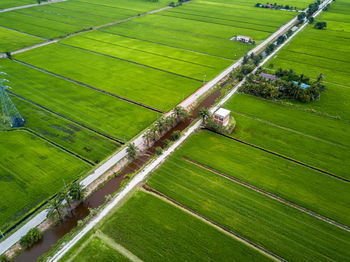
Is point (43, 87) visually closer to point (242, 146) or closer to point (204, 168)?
point (204, 168)

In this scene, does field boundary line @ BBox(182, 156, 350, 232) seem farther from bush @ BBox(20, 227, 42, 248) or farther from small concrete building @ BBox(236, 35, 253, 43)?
small concrete building @ BBox(236, 35, 253, 43)

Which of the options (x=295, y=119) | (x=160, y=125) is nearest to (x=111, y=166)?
(x=160, y=125)

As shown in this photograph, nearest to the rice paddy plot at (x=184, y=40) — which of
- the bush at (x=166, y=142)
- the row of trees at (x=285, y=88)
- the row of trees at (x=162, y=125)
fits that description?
the row of trees at (x=285, y=88)

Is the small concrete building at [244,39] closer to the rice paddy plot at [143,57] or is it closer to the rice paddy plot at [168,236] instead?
the rice paddy plot at [143,57]

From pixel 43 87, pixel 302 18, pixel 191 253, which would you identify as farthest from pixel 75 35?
pixel 302 18

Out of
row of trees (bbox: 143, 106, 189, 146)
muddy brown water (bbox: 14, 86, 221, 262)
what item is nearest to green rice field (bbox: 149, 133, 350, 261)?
muddy brown water (bbox: 14, 86, 221, 262)
